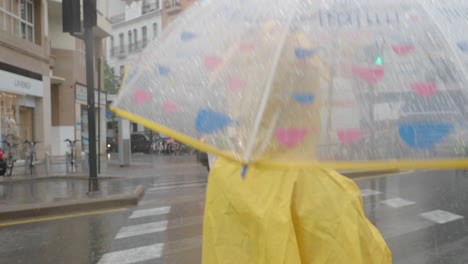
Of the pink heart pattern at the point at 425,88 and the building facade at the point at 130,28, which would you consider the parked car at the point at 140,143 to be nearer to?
the building facade at the point at 130,28

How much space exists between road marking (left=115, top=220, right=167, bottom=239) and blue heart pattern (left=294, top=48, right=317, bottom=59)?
4720mm

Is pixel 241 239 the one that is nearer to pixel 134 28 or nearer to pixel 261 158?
pixel 261 158

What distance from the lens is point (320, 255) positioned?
6.09ft

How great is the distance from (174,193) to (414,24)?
8.75 meters

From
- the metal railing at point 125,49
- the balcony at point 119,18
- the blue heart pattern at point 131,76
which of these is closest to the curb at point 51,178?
the blue heart pattern at point 131,76

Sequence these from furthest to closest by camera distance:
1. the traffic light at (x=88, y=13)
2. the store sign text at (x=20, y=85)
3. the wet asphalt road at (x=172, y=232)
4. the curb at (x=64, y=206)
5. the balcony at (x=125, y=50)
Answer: the balcony at (x=125, y=50) < the store sign text at (x=20, y=85) < the traffic light at (x=88, y=13) < the curb at (x=64, y=206) < the wet asphalt road at (x=172, y=232)

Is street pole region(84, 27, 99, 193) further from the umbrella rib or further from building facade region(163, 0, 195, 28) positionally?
the umbrella rib

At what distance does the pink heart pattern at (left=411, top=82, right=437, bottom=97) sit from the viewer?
1762mm

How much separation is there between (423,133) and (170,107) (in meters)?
1.13

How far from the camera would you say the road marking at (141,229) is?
236 inches

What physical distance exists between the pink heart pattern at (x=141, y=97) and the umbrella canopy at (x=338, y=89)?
1.05 ft

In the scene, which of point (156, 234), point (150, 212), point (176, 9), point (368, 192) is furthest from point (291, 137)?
point (176, 9)

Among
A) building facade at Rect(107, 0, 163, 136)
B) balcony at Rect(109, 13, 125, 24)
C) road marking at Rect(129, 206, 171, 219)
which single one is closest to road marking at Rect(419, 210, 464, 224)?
road marking at Rect(129, 206, 171, 219)

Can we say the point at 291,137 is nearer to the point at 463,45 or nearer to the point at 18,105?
the point at 463,45
